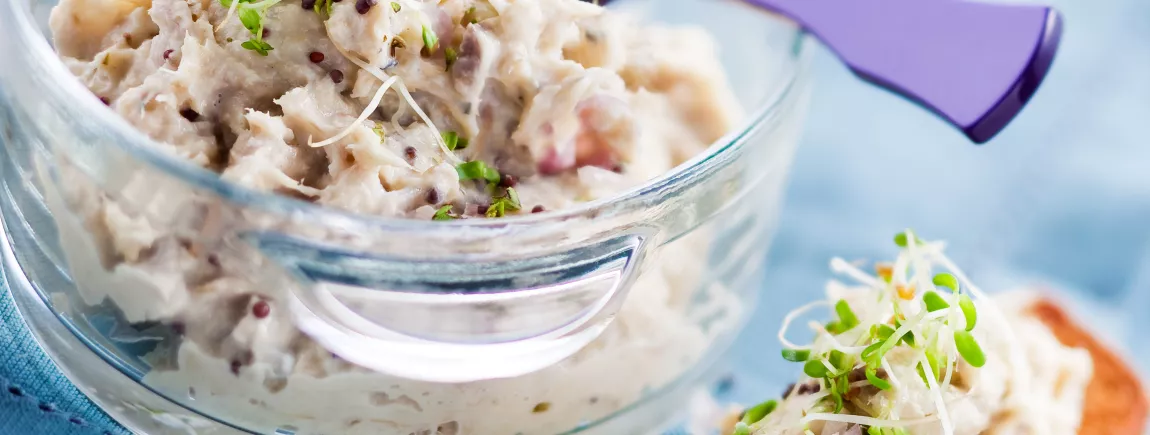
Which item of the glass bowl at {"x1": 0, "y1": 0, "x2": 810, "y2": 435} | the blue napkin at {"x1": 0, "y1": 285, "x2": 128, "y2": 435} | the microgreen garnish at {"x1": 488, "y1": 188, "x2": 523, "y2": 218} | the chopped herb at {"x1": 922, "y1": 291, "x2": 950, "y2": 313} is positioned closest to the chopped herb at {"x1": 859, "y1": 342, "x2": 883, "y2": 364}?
the chopped herb at {"x1": 922, "y1": 291, "x2": 950, "y2": 313}

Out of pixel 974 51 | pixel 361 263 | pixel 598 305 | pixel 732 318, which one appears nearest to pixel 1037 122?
pixel 974 51

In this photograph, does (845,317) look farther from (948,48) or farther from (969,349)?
(948,48)

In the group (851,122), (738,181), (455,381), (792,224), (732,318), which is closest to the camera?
(455,381)

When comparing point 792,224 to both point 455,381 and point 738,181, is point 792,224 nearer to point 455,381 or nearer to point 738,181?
point 738,181

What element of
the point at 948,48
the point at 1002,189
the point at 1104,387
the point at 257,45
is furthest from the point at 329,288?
the point at 1002,189

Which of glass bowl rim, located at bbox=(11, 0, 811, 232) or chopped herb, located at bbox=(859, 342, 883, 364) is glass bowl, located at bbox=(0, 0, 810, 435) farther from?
chopped herb, located at bbox=(859, 342, 883, 364)

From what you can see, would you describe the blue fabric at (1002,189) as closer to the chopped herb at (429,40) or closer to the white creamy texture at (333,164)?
the white creamy texture at (333,164)

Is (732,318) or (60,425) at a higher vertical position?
(732,318)
